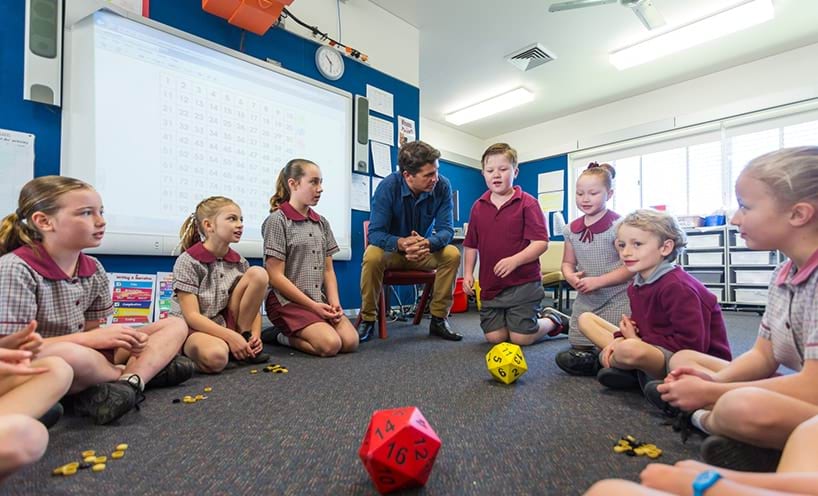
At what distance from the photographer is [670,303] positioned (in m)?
1.11

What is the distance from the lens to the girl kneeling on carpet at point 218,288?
145cm

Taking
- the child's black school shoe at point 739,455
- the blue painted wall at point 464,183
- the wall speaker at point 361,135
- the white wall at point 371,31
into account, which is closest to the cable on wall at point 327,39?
the white wall at point 371,31

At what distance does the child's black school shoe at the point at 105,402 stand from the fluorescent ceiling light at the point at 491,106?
4588 mm

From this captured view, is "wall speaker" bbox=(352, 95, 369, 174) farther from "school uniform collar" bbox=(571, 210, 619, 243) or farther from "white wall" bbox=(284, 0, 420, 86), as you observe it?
"school uniform collar" bbox=(571, 210, 619, 243)

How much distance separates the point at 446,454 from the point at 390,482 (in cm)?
18

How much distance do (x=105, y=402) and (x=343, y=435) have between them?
54 centimetres

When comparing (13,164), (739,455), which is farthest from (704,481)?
(13,164)

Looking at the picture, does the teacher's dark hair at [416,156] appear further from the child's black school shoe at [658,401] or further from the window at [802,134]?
the window at [802,134]

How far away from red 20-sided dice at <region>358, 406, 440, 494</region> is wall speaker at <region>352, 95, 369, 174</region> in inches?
95.5

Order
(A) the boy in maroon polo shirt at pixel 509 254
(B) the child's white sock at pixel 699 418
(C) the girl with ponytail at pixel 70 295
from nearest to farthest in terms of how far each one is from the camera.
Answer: (B) the child's white sock at pixel 699 418 → (C) the girl with ponytail at pixel 70 295 → (A) the boy in maroon polo shirt at pixel 509 254

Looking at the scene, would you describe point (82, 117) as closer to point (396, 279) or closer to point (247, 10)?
point (247, 10)

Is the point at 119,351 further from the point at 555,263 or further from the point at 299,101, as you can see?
the point at 555,263

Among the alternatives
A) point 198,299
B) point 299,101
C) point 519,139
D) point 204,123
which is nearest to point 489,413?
point 198,299

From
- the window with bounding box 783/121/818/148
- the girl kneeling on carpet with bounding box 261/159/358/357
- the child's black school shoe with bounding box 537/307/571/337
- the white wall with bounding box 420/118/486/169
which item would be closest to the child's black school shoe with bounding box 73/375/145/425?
the girl kneeling on carpet with bounding box 261/159/358/357
